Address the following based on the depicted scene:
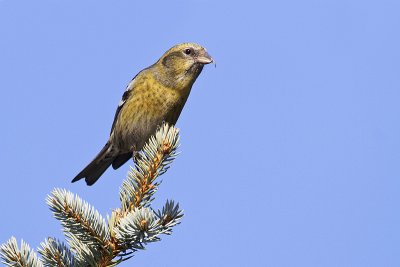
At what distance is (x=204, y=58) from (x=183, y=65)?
24 cm

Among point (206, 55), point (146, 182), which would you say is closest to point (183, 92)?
point (206, 55)

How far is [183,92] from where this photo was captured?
5.99m

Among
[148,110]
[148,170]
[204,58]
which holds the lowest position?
[148,170]

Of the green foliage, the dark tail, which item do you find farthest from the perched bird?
the green foliage

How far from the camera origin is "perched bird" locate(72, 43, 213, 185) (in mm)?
5902

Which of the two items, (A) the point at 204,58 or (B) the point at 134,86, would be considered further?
(B) the point at 134,86

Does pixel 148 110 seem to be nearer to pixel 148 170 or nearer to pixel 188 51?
pixel 188 51

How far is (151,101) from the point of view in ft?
19.5

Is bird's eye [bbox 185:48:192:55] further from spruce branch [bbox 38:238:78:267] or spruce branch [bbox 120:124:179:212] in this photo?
spruce branch [bbox 38:238:78:267]

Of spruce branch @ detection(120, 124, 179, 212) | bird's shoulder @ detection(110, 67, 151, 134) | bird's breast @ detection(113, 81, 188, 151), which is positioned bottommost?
spruce branch @ detection(120, 124, 179, 212)

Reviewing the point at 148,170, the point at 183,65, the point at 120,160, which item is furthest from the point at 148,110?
the point at 148,170

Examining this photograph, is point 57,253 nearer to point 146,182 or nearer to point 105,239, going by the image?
point 105,239

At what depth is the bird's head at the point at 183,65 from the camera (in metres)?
6.04

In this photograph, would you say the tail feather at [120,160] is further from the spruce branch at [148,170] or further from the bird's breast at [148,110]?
the spruce branch at [148,170]
